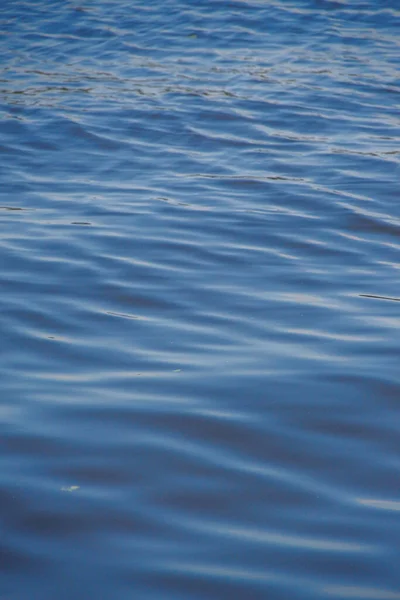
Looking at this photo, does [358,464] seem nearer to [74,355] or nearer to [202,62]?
[74,355]

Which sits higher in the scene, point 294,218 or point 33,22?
point 33,22

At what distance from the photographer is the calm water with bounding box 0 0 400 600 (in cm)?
203

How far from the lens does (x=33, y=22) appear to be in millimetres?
→ 12133

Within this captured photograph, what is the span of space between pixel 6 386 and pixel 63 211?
2.42m

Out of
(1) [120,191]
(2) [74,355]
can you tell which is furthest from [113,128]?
(2) [74,355]

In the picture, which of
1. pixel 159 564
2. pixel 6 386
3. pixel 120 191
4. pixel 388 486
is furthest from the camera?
pixel 120 191

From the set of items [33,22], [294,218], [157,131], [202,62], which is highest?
[33,22]

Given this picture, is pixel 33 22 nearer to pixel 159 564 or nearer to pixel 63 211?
pixel 63 211

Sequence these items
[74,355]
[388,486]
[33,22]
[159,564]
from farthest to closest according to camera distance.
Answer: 1. [33,22]
2. [74,355]
3. [388,486]
4. [159,564]

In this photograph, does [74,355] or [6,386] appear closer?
[6,386]

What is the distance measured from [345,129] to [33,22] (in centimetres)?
677

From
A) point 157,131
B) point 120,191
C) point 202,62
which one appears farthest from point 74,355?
point 202,62

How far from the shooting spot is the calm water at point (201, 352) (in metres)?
2.03

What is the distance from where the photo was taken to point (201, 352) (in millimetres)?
3115
